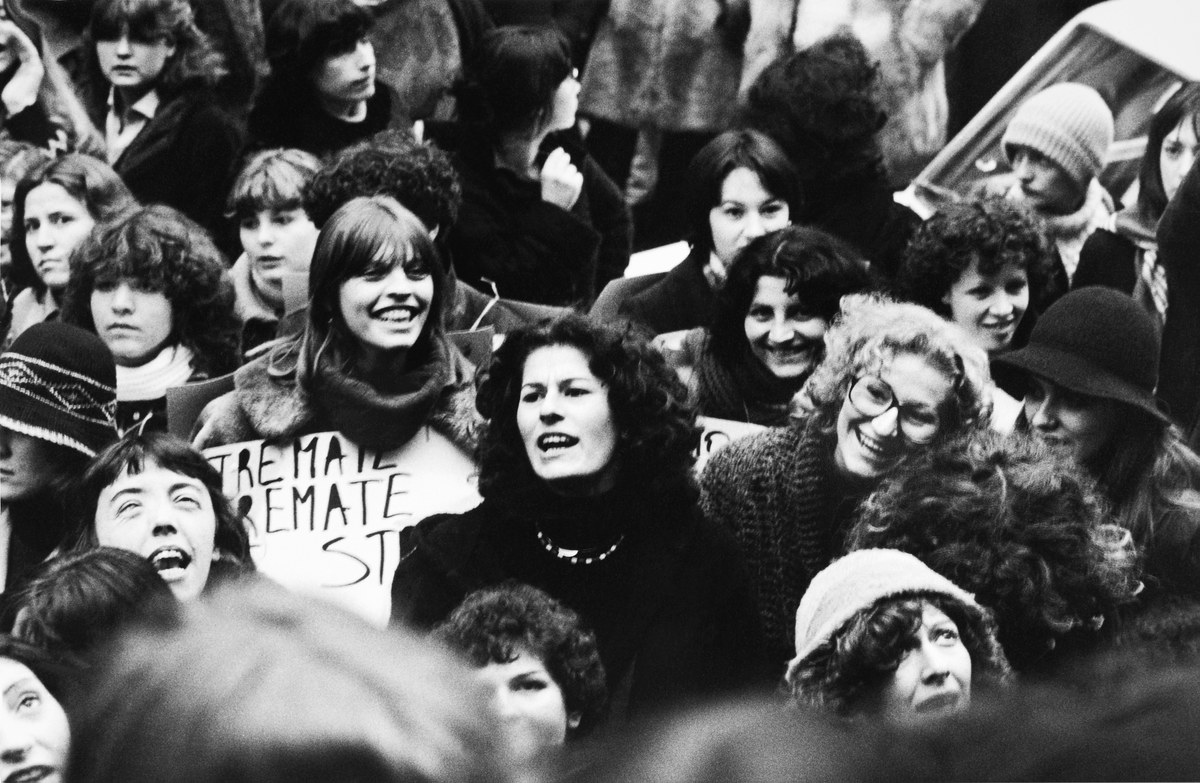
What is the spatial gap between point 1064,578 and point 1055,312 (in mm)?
819

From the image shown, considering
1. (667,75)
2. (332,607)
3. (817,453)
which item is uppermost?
(667,75)

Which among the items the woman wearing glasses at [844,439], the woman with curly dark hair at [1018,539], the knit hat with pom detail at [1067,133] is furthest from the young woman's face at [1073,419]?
the knit hat with pom detail at [1067,133]

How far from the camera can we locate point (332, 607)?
1.42m

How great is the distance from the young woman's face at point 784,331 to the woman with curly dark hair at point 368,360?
594 mm

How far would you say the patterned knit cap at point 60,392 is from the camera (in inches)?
176

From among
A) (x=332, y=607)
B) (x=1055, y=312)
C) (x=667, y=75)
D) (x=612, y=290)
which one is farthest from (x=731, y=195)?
(x=332, y=607)

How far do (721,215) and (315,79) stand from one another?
1.15m

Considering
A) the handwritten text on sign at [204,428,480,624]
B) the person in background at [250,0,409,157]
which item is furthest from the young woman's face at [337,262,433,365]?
the person in background at [250,0,409,157]

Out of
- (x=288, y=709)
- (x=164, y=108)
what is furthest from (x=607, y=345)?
(x=288, y=709)

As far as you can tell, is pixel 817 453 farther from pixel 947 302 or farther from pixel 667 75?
pixel 667 75

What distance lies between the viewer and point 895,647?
328 centimetres

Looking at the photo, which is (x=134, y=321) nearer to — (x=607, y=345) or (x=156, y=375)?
(x=156, y=375)

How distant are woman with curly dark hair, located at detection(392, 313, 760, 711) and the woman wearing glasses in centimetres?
13

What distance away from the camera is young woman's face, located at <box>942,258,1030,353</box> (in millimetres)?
4488
